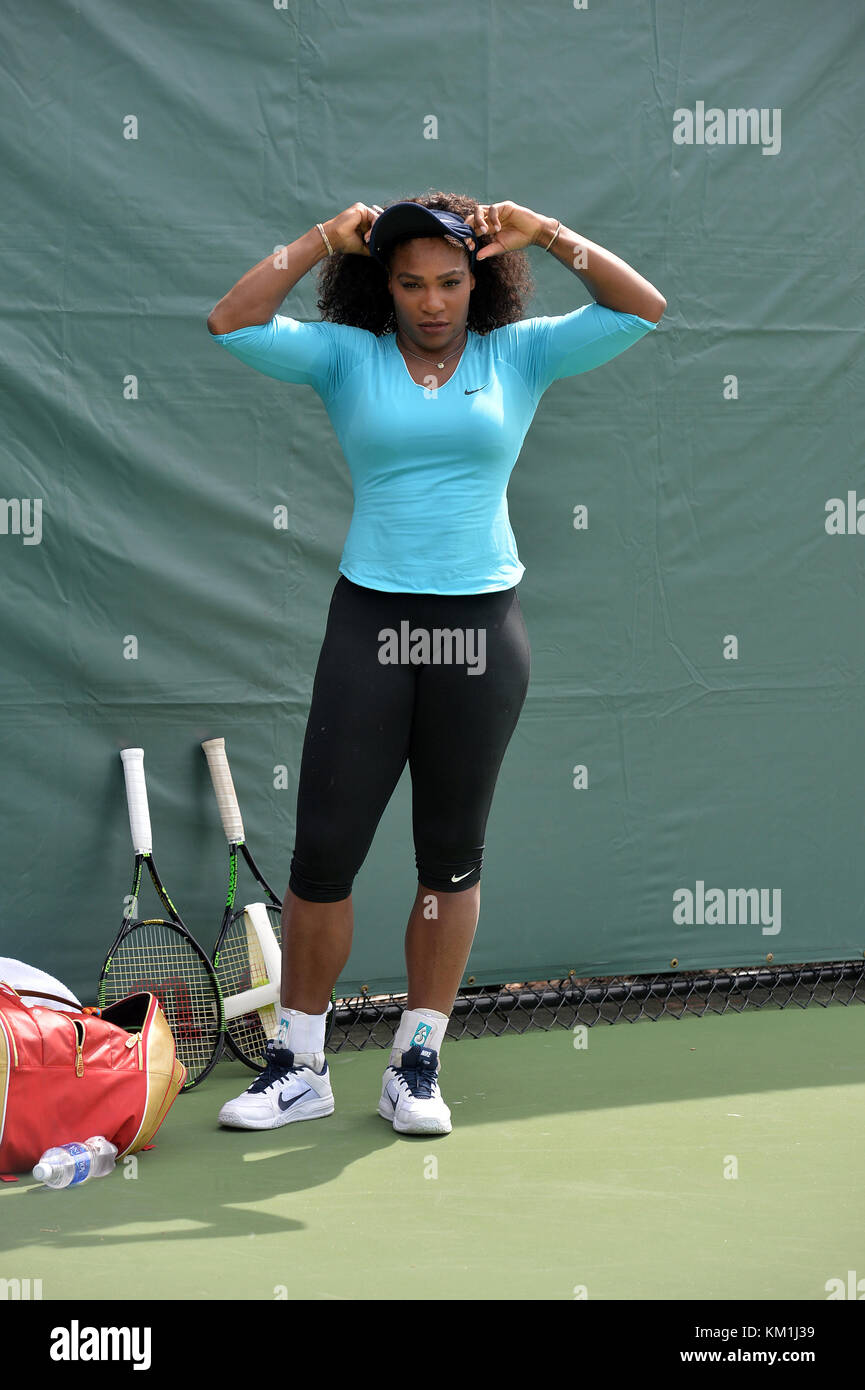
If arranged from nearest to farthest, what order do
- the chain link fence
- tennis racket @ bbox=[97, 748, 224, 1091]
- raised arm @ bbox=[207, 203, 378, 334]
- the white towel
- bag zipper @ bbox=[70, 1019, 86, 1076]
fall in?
bag zipper @ bbox=[70, 1019, 86, 1076] < raised arm @ bbox=[207, 203, 378, 334] < the white towel < tennis racket @ bbox=[97, 748, 224, 1091] < the chain link fence

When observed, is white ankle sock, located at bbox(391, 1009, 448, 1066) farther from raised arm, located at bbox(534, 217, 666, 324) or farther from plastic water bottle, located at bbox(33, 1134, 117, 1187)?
raised arm, located at bbox(534, 217, 666, 324)

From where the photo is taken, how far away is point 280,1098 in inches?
119

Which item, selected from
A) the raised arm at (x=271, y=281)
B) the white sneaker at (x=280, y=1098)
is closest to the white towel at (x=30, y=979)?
the white sneaker at (x=280, y=1098)

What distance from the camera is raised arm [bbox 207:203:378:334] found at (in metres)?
2.81

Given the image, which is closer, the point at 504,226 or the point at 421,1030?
the point at 504,226

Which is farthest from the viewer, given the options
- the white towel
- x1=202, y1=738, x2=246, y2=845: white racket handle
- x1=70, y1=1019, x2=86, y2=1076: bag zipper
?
x1=202, y1=738, x2=246, y2=845: white racket handle

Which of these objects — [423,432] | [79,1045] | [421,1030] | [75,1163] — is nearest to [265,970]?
[421,1030]

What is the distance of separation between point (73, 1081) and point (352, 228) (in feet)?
5.73

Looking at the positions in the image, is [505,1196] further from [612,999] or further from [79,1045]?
[612,999]

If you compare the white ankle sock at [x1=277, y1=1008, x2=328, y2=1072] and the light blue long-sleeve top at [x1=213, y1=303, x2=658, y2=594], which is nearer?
the light blue long-sleeve top at [x1=213, y1=303, x2=658, y2=594]

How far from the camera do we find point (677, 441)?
4008 millimetres

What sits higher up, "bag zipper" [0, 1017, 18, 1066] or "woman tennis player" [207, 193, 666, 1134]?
"woman tennis player" [207, 193, 666, 1134]

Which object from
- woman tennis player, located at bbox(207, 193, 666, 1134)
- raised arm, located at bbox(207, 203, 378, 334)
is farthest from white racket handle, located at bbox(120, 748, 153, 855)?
raised arm, located at bbox(207, 203, 378, 334)

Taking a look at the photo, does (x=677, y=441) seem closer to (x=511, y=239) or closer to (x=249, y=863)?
(x=511, y=239)
